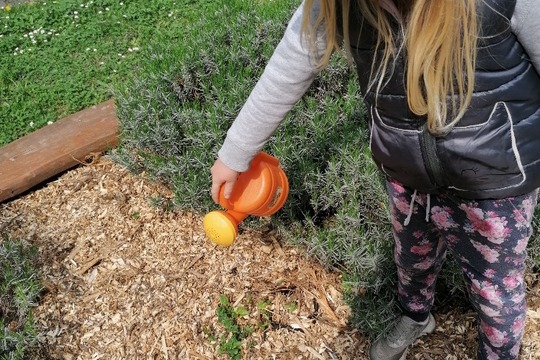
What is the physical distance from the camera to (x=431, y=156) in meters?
1.71

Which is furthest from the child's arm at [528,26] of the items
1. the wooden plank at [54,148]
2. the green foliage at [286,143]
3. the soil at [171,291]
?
the wooden plank at [54,148]

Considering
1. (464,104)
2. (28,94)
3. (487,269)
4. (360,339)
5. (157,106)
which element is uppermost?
(464,104)

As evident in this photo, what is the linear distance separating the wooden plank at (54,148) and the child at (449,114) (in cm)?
183

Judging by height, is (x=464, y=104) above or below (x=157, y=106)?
above

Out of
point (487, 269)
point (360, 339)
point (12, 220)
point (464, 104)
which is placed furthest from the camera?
point (12, 220)

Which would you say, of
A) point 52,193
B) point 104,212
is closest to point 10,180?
point 52,193

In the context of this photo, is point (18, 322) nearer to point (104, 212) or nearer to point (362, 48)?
point (104, 212)

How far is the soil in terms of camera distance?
2.80 meters

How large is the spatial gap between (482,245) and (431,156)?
351 mm

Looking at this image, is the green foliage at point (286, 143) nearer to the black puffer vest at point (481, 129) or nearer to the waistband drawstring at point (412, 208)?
the waistband drawstring at point (412, 208)

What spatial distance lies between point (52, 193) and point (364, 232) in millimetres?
1809

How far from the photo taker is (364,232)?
281 cm

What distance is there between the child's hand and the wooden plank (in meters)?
1.78

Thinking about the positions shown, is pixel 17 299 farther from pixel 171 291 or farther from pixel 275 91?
pixel 275 91
